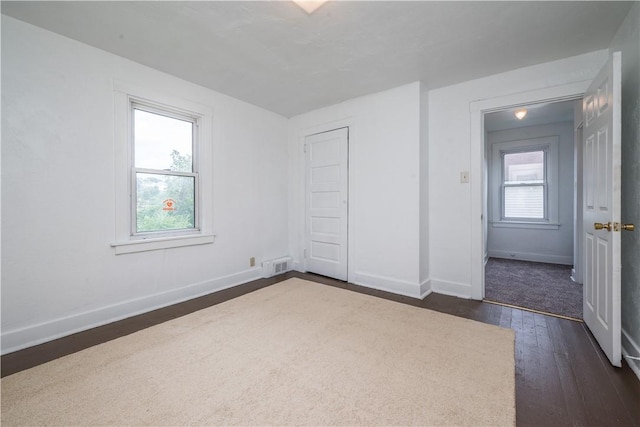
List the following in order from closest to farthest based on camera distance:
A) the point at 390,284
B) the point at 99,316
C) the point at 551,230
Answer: the point at 99,316
the point at 390,284
the point at 551,230

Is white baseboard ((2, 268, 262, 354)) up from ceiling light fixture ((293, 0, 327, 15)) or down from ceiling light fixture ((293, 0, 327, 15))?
down

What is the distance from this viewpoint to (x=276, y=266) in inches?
169

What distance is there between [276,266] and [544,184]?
5.41 meters

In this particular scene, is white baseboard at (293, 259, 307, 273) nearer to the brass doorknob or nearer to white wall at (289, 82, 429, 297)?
white wall at (289, 82, 429, 297)

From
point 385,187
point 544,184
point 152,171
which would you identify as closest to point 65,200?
point 152,171

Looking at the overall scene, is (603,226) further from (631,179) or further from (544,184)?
(544,184)

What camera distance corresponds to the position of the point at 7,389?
1657mm

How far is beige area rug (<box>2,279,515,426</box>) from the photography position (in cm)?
146

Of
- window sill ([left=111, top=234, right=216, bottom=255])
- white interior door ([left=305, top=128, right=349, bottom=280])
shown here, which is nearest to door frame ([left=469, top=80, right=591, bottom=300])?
white interior door ([left=305, top=128, right=349, bottom=280])

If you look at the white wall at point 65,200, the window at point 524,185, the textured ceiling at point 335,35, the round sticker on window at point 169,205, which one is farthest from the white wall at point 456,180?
the window at point 524,185

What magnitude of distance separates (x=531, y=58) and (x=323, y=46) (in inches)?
81.9

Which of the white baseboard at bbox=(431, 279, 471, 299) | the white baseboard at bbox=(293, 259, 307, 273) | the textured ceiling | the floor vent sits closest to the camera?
the textured ceiling

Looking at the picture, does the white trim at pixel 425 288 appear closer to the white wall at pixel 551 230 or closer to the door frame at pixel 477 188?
the door frame at pixel 477 188

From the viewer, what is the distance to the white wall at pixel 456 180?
3170mm
